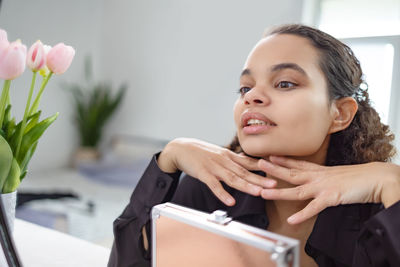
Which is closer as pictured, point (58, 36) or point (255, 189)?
point (255, 189)

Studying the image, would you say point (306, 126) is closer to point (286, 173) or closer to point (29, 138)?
point (286, 173)

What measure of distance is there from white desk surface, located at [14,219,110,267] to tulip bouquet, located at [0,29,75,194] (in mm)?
173

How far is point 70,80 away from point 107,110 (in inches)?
17.2

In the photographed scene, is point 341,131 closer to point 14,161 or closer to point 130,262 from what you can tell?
point 130,262

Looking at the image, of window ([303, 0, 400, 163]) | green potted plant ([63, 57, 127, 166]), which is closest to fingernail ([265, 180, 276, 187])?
window ([303, 0, 400, 163])

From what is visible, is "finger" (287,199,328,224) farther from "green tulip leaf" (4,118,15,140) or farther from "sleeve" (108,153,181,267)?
"green tulip leaf" (4,118,15,140)

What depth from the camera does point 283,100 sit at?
65cm

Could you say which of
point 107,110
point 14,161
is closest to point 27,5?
point 107,110

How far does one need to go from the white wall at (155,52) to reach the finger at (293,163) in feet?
6.50

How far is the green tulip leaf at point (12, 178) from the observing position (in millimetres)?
609

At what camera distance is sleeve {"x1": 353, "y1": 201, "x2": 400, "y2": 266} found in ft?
1.65

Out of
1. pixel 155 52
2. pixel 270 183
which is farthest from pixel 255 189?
pixel 155 52

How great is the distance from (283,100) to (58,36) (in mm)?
3264

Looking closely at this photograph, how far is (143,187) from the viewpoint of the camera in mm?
715
